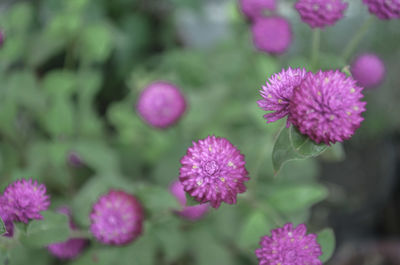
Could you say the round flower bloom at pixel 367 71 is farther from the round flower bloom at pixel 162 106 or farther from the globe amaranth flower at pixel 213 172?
the globe amaranth flower at pixel 213 172

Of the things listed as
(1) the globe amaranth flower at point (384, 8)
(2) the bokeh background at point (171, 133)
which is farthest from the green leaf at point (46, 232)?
(1) the globe amaranth flower at point (384, 8)

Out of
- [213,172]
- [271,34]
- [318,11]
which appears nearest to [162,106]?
[271,34]

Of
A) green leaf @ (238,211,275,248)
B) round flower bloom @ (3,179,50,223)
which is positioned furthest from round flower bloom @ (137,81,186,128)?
round flower bloom @ (3,179,50,223)

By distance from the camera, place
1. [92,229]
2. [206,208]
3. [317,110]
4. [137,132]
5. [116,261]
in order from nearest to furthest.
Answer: [317,110], [92,229], [116,261], [206,208], [137,132]

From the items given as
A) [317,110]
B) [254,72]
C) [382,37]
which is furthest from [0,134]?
[382,37]

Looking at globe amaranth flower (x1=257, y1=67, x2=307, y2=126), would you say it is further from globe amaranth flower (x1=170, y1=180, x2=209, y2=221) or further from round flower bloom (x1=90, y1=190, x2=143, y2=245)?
globe amaranth flower (x1=170, y1=180, x2=209, y2=221)

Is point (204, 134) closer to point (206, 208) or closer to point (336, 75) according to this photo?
point (206, 208)

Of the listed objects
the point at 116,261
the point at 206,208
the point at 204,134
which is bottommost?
the point at 116,261
